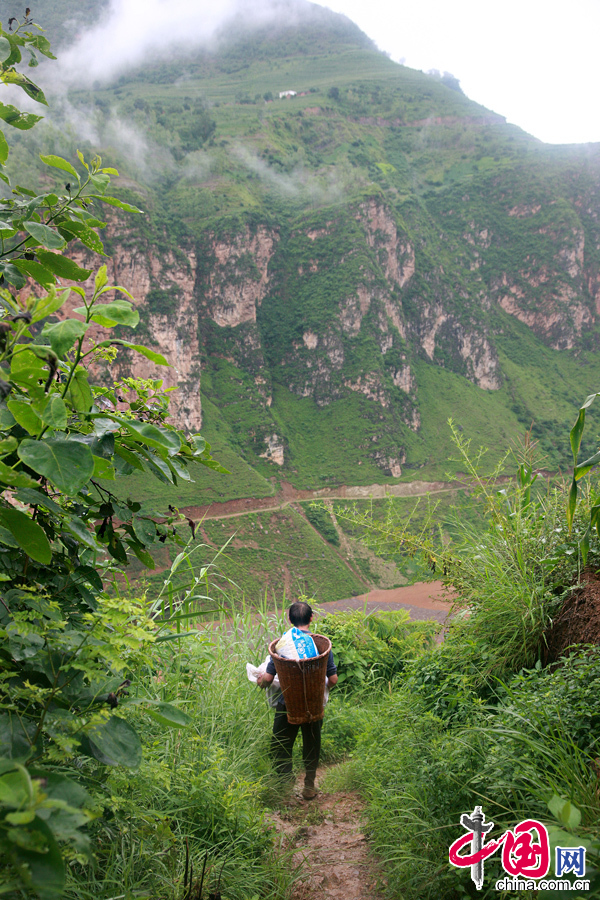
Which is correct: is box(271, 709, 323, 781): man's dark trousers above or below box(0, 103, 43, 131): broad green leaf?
below

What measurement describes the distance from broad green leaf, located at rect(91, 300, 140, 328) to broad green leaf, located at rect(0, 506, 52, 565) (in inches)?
12.2

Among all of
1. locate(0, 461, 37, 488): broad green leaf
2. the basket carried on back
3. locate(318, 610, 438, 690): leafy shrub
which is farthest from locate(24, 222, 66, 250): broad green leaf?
locate(318, 610, 438, 690): leafy shrub

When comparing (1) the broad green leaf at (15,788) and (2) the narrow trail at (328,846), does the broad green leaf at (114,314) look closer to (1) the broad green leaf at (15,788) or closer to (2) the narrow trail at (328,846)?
(1) the broad green leaf at (15,788)

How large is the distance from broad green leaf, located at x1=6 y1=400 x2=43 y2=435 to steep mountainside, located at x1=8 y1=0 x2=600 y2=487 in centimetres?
4871

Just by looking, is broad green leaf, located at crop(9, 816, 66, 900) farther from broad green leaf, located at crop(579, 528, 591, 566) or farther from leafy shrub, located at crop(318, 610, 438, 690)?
leafy shrub, located at crop(318, 610, 438, 690)

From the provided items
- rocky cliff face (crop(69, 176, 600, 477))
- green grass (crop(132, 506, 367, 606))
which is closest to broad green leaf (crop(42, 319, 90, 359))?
green grass (crop(132, 506, 367, 606))

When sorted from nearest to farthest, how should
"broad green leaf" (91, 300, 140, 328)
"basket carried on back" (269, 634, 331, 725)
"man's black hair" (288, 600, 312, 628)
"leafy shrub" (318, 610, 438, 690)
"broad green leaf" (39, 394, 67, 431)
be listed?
"broad green leaf" (39, 394, 67, 431), "broad green leaf" (91, 300, 140, 328), "basket carried on back" (269, 634, 331, 725), "man's black hair" (288, 600, 312, 628), "leafy shrub" (318, 610, 438, 690)

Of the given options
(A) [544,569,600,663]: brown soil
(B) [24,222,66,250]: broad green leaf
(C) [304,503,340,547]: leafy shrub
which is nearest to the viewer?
(B) [24,222,66,250]: broad green leaf

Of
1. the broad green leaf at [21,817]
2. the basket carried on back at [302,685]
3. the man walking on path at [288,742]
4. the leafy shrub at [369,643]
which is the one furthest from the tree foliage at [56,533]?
the leafy shrub at [369,643]

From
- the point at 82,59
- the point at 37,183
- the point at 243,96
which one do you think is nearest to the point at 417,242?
the point at 243,96

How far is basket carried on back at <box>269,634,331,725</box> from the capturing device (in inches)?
98.7

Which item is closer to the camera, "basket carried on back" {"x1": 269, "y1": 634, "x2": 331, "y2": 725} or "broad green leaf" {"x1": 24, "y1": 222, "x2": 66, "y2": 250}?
"broad green leaf" {"x1": 24, "y1": 222, "x2": 66, "y2": 250}

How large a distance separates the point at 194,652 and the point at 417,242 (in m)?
82.3

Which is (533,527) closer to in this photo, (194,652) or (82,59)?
(194,652)
